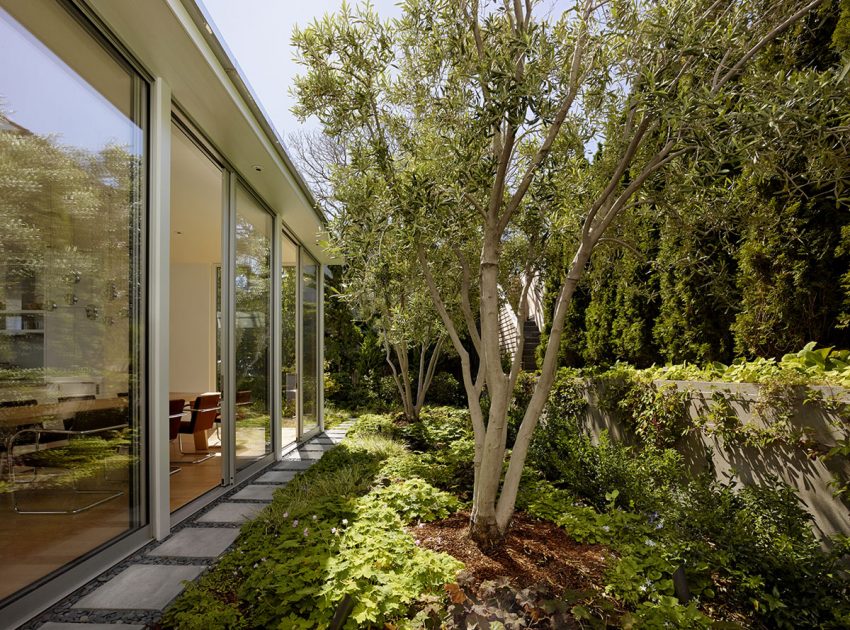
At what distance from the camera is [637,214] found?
4.08 meters

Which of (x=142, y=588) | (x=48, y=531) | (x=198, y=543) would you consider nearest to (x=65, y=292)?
(x=48, y=531)

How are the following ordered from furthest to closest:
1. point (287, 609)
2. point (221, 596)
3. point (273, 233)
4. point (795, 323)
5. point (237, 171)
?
point (273, 233) < point (237, 171) < point (795, 323) < point (221, 596) < point (287, 609)

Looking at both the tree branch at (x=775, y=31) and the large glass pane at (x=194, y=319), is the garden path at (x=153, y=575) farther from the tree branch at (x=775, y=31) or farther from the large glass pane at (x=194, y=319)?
the tree branch at (x=775, y=31)

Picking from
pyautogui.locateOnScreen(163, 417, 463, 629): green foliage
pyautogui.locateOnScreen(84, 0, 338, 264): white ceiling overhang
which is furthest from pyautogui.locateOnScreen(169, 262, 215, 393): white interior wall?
pyautogui.locateOnScreen(163, 417, 463, 629): green foliage

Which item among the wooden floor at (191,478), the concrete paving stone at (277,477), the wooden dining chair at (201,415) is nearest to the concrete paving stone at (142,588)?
the wooden floor at (191,478)

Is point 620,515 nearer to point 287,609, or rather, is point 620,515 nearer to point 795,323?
point 795,323

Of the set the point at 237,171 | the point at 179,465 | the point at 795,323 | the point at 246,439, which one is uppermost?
the point at 237,171

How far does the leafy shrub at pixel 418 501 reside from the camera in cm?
374

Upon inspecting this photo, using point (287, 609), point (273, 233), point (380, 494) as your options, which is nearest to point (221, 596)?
point (287, 609)

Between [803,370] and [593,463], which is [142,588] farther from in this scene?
[803,370]

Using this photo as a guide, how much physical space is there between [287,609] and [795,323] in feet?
12.5

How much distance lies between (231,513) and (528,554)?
103 inches

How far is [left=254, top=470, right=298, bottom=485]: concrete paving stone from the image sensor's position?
5387 mm

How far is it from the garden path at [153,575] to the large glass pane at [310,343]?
382 cm
